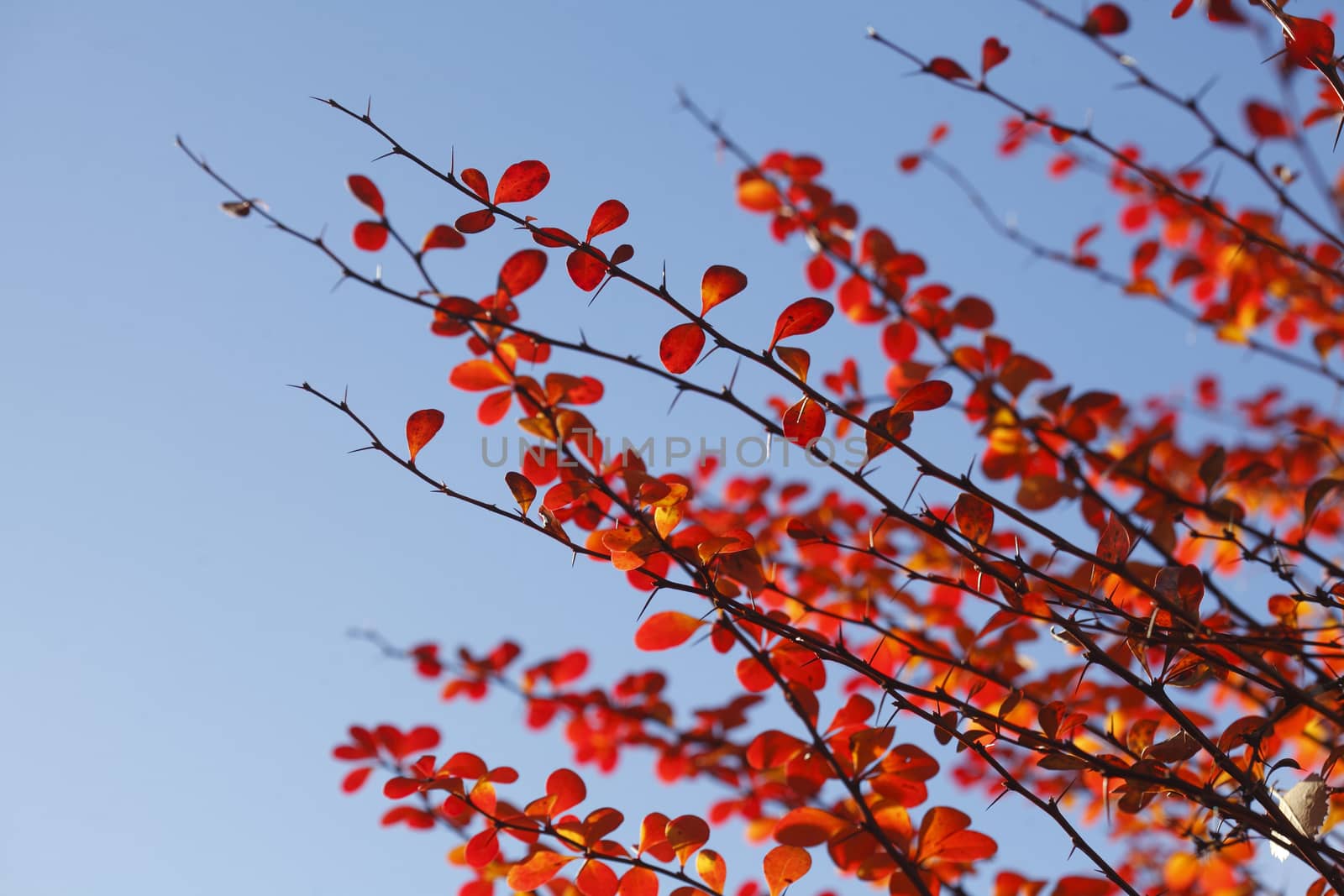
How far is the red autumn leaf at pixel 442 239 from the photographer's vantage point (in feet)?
5.47

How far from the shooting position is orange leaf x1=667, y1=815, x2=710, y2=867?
4.77 ft

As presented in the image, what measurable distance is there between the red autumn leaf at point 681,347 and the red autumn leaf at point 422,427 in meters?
0.39

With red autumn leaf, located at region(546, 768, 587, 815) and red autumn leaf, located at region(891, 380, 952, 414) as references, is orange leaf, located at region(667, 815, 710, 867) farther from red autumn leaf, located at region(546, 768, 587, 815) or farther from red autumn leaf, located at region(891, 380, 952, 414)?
red autumn leaf, located at region(891, 380, 952, 414)

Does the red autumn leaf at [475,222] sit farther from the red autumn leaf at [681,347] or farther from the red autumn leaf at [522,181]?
the red autumn leaf at [681,347]

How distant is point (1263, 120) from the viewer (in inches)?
116

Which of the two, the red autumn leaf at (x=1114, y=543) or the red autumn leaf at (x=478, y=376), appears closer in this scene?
the red autumn leaf at (x=1114, y=543)

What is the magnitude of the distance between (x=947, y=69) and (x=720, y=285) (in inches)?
42.6

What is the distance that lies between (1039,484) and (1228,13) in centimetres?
106

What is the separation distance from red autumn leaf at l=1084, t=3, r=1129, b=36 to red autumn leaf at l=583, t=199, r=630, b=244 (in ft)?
4.59

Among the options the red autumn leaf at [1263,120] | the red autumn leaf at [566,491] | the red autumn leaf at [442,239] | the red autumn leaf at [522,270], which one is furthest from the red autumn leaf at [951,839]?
the red autumn leaf at [1263,120]

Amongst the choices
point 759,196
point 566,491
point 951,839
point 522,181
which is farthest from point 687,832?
point 759,196

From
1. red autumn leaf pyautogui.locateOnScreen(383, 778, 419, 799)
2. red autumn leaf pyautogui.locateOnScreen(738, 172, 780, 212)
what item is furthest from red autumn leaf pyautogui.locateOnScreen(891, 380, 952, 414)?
red autumn leaf pyautogui.locateOnScreen(738, 172, 780, 212)

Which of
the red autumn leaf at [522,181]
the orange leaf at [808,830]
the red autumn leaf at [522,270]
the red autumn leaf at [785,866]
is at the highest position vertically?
the red autumn leaf at [522,270]

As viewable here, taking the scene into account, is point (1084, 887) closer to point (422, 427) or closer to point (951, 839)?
point (951, 839)
